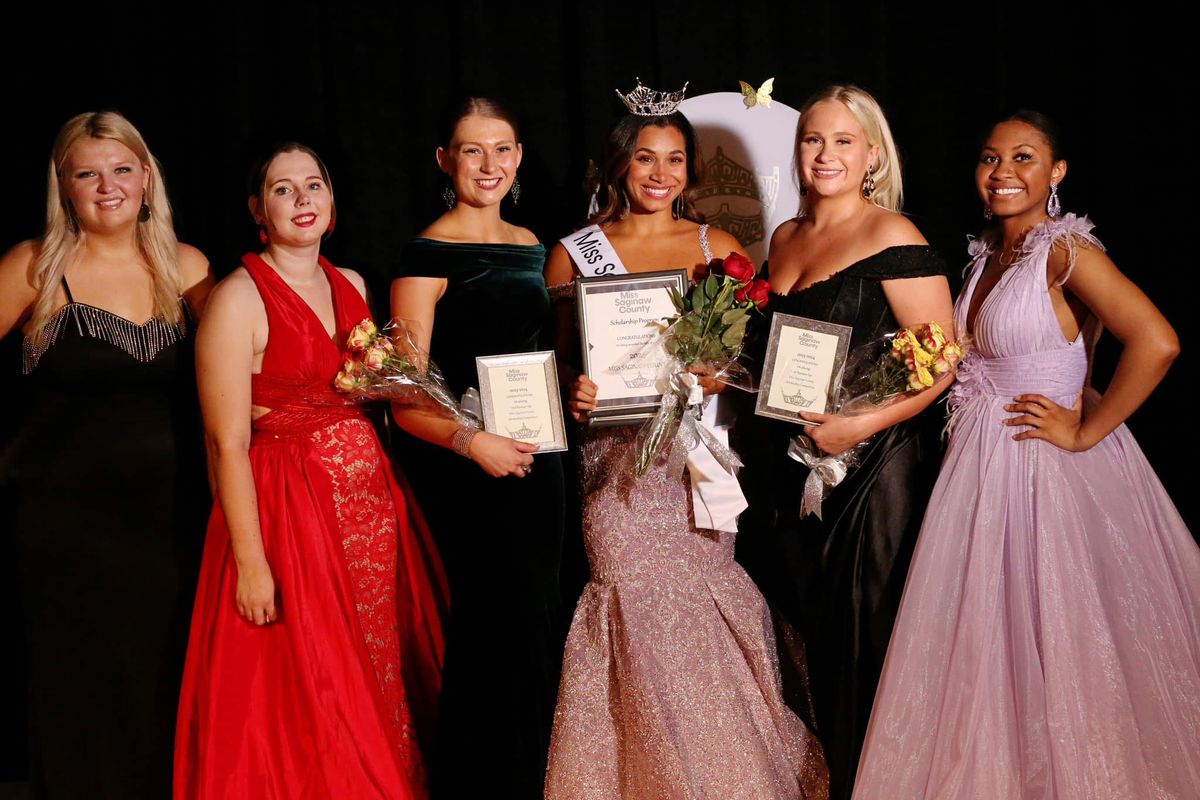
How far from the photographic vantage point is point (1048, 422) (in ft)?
7.77

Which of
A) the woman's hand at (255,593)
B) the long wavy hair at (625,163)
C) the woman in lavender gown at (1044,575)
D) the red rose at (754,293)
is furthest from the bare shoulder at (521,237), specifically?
the woman in lavender gown at (1044,575)

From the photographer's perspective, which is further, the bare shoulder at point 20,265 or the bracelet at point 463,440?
the bare shoulder at point 20,265

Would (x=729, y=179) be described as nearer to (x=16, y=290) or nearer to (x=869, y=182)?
(x=869, y=182)

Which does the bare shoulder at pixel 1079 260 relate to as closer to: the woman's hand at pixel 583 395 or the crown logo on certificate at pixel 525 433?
the woman's hand at pixel 583 395

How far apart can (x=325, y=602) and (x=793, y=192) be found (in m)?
1.82

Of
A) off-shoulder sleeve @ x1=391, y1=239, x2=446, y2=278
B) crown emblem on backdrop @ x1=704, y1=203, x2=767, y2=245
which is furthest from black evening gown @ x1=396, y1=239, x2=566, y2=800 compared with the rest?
crown emblem on backdrop @ x1=704, y1=203, x2=767, y2=245

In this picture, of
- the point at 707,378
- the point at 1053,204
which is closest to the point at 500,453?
→ the point at 707,378

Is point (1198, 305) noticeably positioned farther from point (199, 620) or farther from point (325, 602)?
point (199, 620)

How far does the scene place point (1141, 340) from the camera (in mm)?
2367

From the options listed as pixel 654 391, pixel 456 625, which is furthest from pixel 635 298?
pixel 456 625

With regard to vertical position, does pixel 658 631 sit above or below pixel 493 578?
below

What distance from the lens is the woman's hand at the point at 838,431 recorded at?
7.54ft

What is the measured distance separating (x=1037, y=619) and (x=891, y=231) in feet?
3.09

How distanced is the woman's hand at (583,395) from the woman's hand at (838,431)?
1.59ft
